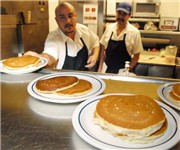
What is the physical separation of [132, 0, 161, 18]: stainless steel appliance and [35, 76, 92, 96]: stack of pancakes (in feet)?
6.57

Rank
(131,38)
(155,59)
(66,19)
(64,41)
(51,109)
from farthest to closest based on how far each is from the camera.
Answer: (155,59)
(131,38)
(66,19)
(64,41)
(51,109)

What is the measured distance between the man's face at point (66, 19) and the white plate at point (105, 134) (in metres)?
1.21

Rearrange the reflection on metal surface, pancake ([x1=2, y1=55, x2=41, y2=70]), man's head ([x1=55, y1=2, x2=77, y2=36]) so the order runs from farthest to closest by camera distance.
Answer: man's head ([x1=55, y1=2, x2=77, y2=36]) < pancake ([x1=2, y1=55, x2=41, y2=70]) < the reflection on metal surface

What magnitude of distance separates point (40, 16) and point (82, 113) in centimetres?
239

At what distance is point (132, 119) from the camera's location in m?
0.36

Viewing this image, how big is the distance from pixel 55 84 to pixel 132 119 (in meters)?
0.25

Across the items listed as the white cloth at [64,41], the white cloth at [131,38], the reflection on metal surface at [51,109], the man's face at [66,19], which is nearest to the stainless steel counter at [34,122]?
the reflection on metal surface at [51,109]

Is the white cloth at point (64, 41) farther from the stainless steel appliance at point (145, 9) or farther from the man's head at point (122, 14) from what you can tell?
the stainless steel appliance at point (145, 9)

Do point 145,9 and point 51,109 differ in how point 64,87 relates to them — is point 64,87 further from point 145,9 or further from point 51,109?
point 145,9

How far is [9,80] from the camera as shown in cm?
63

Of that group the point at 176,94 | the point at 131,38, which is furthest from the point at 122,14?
the point at 176,94

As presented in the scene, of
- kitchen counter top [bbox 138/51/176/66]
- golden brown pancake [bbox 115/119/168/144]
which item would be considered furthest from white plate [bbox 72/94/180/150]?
kitchen counter top [bbox 138/51/176/66]

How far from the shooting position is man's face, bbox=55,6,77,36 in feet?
5.14

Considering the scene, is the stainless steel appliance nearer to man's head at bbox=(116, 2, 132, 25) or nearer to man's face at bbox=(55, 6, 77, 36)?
man's head at bbox=(116, 2, 132, 25)
